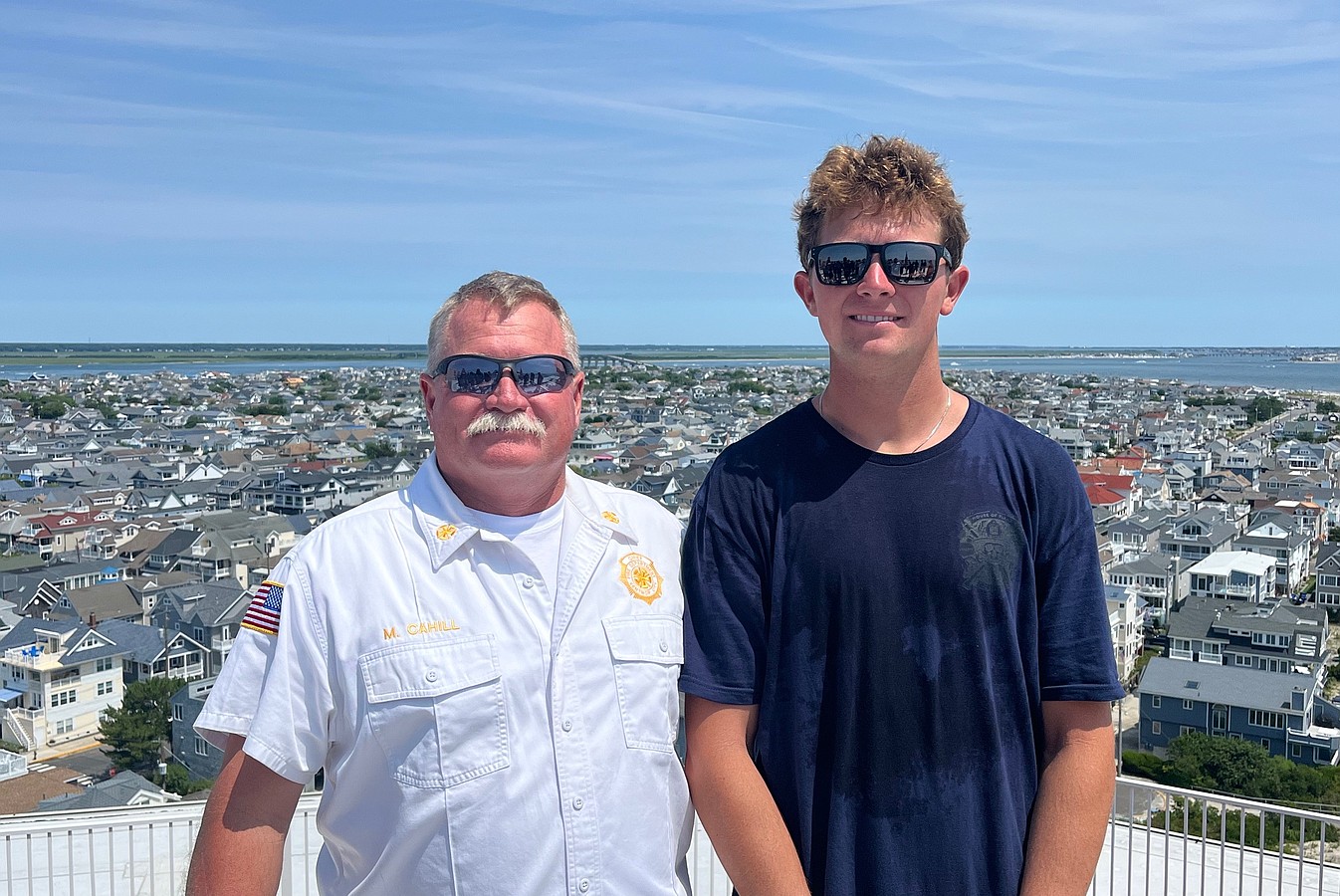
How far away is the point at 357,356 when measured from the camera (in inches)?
6624

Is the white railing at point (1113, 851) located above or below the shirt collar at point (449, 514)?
below

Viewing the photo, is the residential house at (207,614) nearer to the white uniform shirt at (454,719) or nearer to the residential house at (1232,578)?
the white uniform shirt at (454,719)

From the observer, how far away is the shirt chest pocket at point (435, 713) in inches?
65.3

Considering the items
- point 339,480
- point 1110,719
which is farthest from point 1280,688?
point 339,480

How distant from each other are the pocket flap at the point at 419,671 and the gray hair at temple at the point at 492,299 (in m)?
0.46

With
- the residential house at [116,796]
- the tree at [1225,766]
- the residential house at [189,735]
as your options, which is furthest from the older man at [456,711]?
the tree at [1225,766]

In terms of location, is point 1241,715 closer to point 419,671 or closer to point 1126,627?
point 1126,627

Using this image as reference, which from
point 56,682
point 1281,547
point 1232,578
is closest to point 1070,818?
point 56,682

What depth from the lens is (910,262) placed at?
1.62 meters

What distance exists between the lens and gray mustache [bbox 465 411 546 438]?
1775 mm

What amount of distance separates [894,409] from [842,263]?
8.7 inches

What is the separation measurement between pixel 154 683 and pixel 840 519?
14.0m

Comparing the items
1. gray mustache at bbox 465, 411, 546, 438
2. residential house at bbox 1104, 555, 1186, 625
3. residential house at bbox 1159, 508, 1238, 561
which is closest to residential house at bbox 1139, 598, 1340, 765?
residential house at bbox 1104, 555, 1186, 625

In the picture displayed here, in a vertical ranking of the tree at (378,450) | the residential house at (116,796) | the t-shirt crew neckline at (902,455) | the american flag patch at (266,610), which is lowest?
the tree at (378,450)
